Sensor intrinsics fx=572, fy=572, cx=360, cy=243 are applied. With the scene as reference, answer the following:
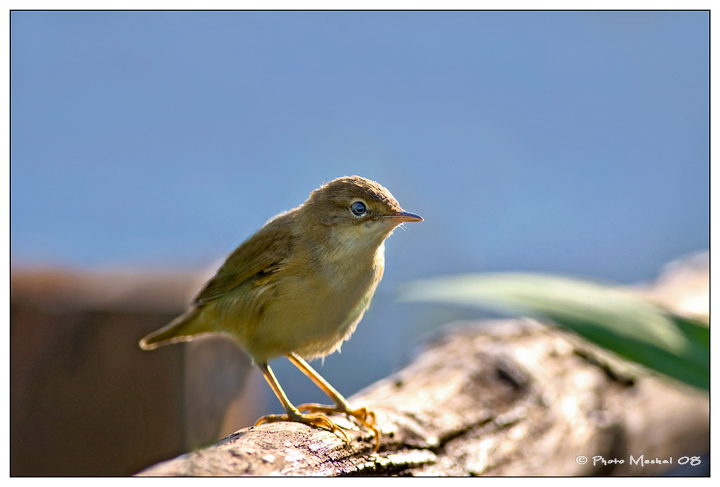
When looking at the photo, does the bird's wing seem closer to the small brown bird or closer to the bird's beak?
the small brown bird

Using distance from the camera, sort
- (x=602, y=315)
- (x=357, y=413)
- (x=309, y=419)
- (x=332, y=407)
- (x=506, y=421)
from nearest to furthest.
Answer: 1. (x=602, y=315)
2. (x=309, y=419)
3. (x=357, y=413)
4. (x=332, y=407)
5. (x=506, y=421)

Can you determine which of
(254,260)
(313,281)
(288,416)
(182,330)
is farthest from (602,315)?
(182,330)

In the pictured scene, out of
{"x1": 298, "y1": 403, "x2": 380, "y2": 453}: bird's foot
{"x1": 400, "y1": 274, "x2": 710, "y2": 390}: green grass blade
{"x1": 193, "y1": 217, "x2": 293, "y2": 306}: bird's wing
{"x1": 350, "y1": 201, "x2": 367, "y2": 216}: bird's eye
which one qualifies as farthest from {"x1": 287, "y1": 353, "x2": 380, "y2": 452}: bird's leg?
{"x1": 400, "y1": 274, "x2": 710, "y2": 390}: green grass blade

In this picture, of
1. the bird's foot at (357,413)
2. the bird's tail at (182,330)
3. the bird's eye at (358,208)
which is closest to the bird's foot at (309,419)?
the bird's foot at (357,413)

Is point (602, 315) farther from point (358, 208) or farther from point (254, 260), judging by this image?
point (254, 260)

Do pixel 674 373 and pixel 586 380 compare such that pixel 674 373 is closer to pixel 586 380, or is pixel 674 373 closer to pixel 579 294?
pixel 579 294

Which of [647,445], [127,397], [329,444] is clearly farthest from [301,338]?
[647,445]
